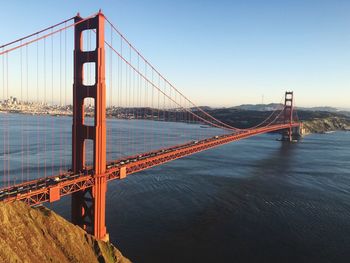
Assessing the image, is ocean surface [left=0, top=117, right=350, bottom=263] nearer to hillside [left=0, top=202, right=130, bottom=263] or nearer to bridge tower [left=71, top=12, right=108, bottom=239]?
bridge tower [left=71, top=12, right=108, bottom=239]

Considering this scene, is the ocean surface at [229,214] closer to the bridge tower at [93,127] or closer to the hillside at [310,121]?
the bridge tower at [93,127]

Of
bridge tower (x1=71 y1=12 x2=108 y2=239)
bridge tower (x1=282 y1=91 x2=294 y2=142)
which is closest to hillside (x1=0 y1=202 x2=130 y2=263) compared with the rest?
bridge tower (x1=71 y1=12 x2=108 y2=239)

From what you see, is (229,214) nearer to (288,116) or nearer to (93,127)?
(93,127)

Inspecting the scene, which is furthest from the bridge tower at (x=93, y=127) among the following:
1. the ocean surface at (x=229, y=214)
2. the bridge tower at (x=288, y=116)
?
the bridge tower at (x=288, y=116)

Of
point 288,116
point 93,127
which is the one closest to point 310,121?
point 288,116

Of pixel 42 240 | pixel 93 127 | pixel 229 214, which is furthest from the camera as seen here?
pixel 229 214
